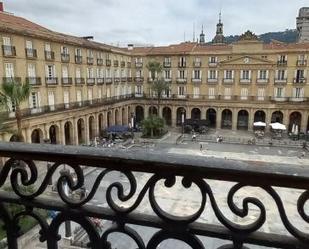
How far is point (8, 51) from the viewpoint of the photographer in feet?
75.7

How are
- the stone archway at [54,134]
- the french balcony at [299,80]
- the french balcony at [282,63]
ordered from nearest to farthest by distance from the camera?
the stone archway at [54,134]
the french balcony at [299,80]
the french balcony at [282,63]

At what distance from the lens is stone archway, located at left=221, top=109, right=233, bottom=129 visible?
44.8 meters

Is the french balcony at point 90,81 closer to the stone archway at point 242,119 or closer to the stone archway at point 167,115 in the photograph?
the stone archway at point 167,115

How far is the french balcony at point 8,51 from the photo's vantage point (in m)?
22.7

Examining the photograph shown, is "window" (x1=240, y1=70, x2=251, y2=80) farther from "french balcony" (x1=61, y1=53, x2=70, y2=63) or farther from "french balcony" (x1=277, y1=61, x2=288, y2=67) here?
"french balcony" (x1=61, y1=53, x2=70, y2=63)

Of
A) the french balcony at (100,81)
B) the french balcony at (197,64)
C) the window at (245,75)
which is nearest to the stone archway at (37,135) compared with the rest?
the french balcony at (100,81)

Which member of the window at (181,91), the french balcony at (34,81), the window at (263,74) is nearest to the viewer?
the french balcony at (34,81)

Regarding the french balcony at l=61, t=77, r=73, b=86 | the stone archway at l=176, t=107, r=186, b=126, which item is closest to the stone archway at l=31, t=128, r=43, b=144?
the french balcony at l=61, t=77, r=73, b=86

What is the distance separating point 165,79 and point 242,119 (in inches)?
516

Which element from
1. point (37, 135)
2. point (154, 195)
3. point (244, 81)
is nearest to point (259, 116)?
point (244, 81)

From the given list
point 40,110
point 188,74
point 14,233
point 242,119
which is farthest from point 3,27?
point 242,119

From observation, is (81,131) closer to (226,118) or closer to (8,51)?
(8,51)

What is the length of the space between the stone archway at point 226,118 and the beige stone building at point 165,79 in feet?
0.49

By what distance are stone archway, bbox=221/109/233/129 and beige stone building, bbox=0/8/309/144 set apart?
0.49ft
